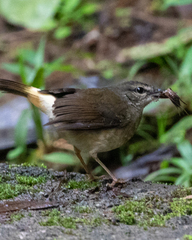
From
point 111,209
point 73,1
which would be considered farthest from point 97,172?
point 73,1

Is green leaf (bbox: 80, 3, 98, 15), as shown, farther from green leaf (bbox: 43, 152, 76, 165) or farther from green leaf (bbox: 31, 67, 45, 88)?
green leaf (bbox: 43, 152, 76, 165)

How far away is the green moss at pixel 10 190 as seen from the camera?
9.79 feet

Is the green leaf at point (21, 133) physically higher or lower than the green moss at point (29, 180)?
higher

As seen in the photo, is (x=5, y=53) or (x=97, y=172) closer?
(x=97, y=172)

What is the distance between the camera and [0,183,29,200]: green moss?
298 centimetres

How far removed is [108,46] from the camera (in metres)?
8.83

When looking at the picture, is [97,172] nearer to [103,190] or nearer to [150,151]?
[150,151]

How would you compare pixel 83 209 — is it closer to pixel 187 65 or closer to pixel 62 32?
pixel 187 65

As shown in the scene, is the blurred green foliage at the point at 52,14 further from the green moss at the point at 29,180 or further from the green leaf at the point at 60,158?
the green moss at the point at 29,180

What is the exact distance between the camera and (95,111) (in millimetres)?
3418

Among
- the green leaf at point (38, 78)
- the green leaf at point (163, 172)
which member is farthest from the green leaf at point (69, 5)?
Answer: the green leaf at point (163, 172)

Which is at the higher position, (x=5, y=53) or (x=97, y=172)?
(x=5, y=53)

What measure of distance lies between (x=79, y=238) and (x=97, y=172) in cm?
328

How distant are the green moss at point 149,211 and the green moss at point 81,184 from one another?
1.96 feet
